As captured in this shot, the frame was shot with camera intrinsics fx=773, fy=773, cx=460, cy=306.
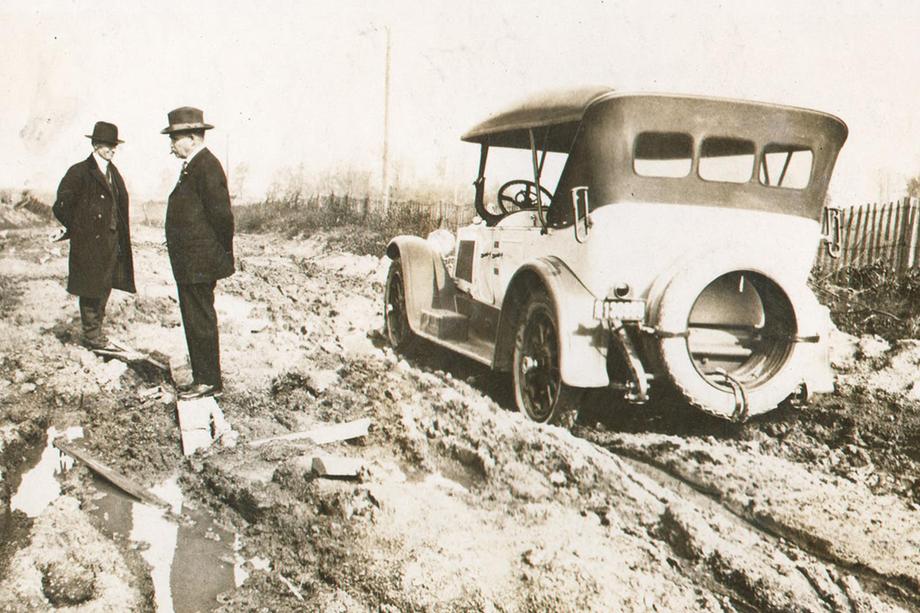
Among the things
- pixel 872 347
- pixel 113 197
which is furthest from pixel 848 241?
pixel 113 197

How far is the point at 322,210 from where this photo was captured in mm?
19031

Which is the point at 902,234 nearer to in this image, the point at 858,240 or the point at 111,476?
the point at 858,240

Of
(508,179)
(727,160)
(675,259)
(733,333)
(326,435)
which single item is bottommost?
(326,435)

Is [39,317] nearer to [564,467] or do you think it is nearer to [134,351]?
[134,351]

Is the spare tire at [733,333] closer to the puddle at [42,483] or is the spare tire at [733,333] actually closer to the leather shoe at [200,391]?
the leather shoe at [200,391]

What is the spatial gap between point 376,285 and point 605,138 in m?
6.93

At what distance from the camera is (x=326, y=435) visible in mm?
4285

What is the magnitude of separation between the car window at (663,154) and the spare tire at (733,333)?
624mm

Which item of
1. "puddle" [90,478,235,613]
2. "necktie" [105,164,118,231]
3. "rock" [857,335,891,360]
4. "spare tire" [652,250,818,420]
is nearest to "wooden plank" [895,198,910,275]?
"rock" [857,335,891,360]

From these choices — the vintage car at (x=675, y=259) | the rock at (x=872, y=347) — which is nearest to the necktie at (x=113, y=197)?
the vintage car at (x=675, y=259)

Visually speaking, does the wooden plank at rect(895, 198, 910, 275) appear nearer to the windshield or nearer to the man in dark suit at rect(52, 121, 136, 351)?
the windshield

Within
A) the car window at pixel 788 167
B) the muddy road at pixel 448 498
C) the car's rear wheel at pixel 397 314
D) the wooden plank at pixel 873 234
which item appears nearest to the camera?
the muddy road at pixel 448 498

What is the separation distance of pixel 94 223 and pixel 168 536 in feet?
11.3

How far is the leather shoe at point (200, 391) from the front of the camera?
473 centimetres
